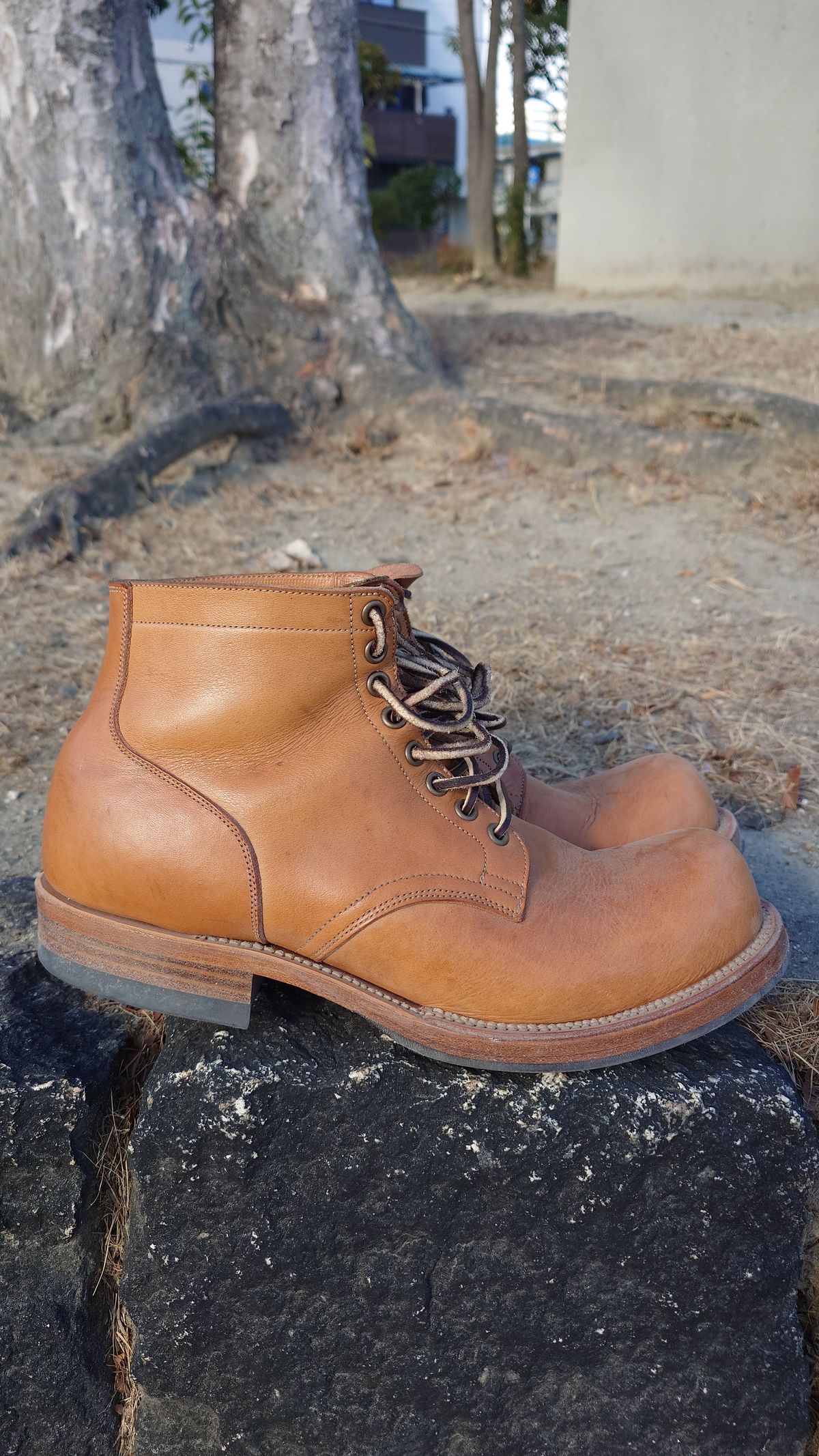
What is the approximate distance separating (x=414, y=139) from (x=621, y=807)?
28194mm

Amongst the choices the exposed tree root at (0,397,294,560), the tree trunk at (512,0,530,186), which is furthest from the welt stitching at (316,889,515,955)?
the tree trunk at (512,0,530,186)

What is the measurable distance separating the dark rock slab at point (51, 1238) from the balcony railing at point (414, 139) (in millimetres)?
27267

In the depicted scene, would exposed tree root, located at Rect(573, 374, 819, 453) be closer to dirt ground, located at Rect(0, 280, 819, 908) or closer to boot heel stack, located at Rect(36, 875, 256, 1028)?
dirt ground, located at Rect(0, 280, 819, 908)

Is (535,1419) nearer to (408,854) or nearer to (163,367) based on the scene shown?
(408,854)

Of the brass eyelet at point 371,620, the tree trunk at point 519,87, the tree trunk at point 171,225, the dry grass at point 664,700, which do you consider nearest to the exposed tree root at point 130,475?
the tree trunk at point 171,225

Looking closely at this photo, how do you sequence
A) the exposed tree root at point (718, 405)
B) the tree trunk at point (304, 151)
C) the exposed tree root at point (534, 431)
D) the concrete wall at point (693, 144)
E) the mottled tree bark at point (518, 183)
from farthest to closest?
the mottled tree bark at point (518, 183) → the concrete wall at point (693, 144) → the tree trunk at point (304, 151) → the exposed tree root at point (718, 405) → the exposed tree root at point (534, 431)

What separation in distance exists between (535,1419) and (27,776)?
5.31 ft

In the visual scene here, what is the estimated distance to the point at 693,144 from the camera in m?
10.1

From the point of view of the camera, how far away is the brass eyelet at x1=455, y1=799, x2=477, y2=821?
128cm

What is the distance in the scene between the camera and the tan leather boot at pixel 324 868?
1.22 metres

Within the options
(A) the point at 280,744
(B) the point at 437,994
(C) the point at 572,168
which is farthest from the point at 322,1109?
(C) the point at 572,168

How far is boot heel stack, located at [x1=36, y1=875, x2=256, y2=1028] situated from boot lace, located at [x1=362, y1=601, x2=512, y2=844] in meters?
0.34

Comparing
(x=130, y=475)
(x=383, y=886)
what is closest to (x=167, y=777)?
(x=383, y=886)

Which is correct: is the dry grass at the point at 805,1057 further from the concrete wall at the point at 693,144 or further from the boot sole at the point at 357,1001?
the concrete wall at the point at 693,144
